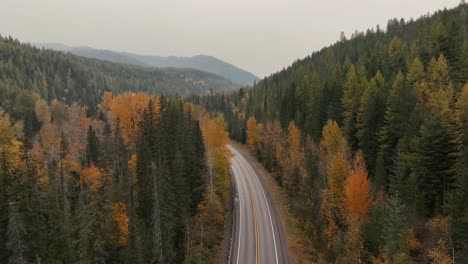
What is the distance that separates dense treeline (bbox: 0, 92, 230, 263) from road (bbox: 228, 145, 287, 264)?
352cm

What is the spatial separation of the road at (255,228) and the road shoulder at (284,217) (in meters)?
0.76

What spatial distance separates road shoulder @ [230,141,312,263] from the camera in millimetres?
53156

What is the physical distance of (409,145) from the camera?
5184cm

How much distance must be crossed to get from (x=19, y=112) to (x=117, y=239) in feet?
382

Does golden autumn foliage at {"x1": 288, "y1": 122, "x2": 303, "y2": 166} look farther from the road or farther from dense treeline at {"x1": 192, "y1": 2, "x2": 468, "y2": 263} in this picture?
the road

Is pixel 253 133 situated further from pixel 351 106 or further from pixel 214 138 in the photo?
pixel 351 106

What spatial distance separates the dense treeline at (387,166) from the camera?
130ft

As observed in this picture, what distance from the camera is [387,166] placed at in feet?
184

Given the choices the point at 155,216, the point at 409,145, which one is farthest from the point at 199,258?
the point at 409,145

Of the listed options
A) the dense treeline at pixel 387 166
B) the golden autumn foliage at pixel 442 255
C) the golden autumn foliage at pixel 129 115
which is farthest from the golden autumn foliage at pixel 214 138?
the golden autumn foliage at pixel 442 255

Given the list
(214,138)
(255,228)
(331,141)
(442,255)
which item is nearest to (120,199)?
(255,228)

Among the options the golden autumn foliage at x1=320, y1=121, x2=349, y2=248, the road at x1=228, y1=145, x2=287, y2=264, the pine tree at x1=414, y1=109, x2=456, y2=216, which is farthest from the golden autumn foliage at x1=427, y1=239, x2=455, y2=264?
the road at x1=228, y1=145, x2=287, y2=264

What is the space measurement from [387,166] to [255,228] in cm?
2204

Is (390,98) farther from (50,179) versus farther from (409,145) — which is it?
(50,179)
